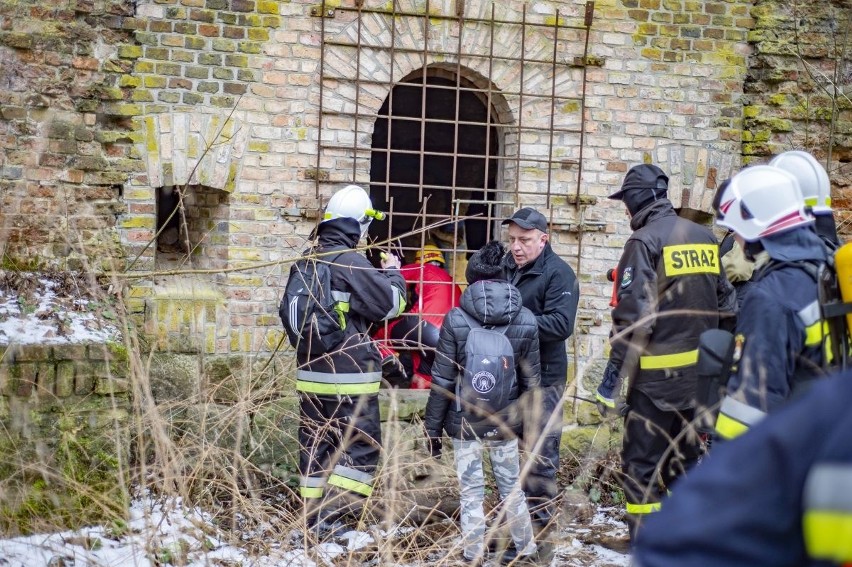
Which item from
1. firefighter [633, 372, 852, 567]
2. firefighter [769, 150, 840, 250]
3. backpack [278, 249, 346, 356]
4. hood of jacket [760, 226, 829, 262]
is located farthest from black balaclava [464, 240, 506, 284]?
firefighter [633, 372, 852, 567]

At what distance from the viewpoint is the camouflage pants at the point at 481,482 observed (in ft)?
14.8

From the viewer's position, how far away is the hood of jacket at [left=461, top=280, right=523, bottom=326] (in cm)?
470

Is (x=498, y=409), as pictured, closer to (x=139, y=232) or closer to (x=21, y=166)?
(x=139, y=232)

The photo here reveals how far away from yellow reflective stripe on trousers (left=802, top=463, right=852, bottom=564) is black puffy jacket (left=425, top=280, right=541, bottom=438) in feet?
11.7

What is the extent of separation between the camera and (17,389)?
4.58m

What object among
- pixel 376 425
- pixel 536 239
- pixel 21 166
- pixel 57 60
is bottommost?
pixel 376 425

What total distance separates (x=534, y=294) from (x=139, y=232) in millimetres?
2604

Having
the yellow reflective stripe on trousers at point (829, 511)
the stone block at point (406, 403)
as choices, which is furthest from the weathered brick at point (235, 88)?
the yellow reflective stripe on trousers at point (829, 511)

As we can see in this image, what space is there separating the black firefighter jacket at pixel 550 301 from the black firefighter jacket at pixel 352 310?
0.83m

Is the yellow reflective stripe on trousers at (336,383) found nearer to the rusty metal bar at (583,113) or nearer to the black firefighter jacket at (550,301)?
the black firefighter jacket at (550,301)

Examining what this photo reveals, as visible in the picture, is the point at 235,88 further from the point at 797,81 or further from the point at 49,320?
the point at 797,81

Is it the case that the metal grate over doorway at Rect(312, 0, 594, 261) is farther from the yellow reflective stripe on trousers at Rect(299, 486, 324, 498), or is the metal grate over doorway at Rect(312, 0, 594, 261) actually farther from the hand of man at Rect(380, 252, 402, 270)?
the yellow reflective stripe on trousers at Rect(299, 486, 324, 498)

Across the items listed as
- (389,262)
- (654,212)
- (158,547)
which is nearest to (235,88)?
(389,262)

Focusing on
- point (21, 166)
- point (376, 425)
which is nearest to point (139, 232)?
point (21, 166)
